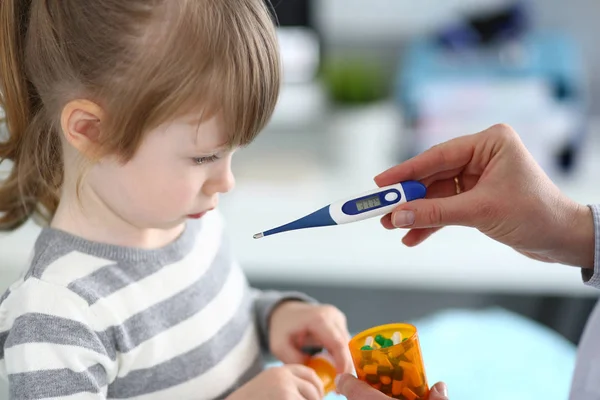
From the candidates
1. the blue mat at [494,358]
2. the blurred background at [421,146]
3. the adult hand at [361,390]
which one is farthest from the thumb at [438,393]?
the blurred background at [421,146]

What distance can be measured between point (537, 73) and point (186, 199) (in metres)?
1.09

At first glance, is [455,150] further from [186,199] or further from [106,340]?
[106,340]

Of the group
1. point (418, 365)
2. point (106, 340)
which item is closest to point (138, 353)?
point (106, 340)

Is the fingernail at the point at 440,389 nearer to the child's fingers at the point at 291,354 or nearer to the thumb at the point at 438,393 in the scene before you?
the thumb at the point at 438,393

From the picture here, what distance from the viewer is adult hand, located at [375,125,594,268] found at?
0.70 m

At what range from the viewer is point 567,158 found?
5.16 feet

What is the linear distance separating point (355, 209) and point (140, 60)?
228 millimetres

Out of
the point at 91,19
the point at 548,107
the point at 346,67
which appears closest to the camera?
the point at 91,19

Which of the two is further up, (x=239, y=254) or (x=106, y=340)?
(x=106, y=340)

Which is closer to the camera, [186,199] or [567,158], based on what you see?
[186,199]

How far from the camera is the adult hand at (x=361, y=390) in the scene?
0.67 meters

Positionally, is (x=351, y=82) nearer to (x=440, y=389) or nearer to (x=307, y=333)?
(x=307, y=333)

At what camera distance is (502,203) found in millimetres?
713

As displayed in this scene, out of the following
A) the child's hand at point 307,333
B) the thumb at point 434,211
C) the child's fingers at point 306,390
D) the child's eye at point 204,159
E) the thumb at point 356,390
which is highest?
the child's eye at point 204,159
